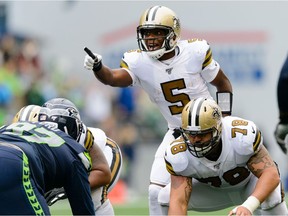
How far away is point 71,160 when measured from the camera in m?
4.70

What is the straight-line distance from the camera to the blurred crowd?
12.0 meters

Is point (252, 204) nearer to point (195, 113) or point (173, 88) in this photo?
point (195, 113)

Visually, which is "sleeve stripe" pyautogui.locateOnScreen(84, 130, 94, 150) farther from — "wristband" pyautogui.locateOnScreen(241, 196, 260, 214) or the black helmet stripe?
"wristband" pyautogui.locateOnScreen(241, 196, 260, 214)

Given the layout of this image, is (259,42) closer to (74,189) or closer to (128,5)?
(128,5)

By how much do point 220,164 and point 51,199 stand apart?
115 centimetres

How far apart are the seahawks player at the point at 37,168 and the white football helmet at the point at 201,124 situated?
97 cm

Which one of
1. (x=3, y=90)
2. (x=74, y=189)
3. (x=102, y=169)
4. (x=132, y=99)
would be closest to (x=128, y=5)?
(x=132, y=99)

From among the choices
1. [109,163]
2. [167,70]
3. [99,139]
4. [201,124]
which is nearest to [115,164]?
[109,163]

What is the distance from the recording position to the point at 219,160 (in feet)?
19.1

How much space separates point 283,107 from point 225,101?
855 mm

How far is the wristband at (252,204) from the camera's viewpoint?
215 inches

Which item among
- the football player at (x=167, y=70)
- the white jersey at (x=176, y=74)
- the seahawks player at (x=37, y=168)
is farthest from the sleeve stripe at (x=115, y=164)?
the seahawks player at (x=37, y=168)

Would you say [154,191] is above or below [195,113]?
below

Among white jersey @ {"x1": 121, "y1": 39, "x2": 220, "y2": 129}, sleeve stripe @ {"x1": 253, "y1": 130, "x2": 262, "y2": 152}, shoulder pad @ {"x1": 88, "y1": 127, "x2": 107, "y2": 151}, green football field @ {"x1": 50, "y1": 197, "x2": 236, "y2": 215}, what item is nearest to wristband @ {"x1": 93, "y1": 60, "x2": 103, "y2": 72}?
white jersey @ {"x1": 121, "y1": 39, "x2": 220, "y2": 129}
